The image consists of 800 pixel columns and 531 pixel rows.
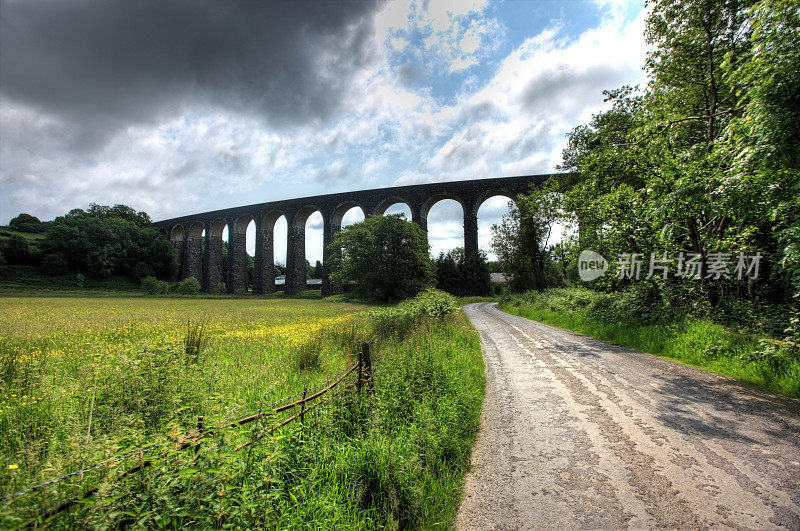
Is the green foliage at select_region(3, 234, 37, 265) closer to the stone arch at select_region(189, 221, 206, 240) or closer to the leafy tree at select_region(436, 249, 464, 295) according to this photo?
the stone arch at select_region(189, 221, 206, 240)

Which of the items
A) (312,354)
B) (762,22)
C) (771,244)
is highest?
(762,22)

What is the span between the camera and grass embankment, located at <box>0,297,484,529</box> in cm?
157

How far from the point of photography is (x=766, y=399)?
4285 millimetres

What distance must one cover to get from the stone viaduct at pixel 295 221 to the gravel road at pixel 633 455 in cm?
2851

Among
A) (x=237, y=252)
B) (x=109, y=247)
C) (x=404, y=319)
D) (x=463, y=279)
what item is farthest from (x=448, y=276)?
(x=109, y=247)

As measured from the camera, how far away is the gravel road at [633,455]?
229 centimetres

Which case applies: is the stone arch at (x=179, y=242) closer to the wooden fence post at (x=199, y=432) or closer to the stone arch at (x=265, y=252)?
the stone arch at (x=265, y=252)

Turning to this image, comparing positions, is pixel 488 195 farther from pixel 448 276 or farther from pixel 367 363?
pixel 367 363

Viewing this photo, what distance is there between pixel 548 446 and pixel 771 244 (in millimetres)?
8711

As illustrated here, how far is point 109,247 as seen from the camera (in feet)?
175

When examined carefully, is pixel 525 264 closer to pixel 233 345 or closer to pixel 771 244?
pixel 771 244

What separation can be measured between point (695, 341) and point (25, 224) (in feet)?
350

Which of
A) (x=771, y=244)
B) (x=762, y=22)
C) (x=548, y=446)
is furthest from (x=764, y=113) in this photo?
(x=548, y=446)

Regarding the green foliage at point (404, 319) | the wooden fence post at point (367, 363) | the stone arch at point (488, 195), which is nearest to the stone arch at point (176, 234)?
the stone arch at point (488, 195)
